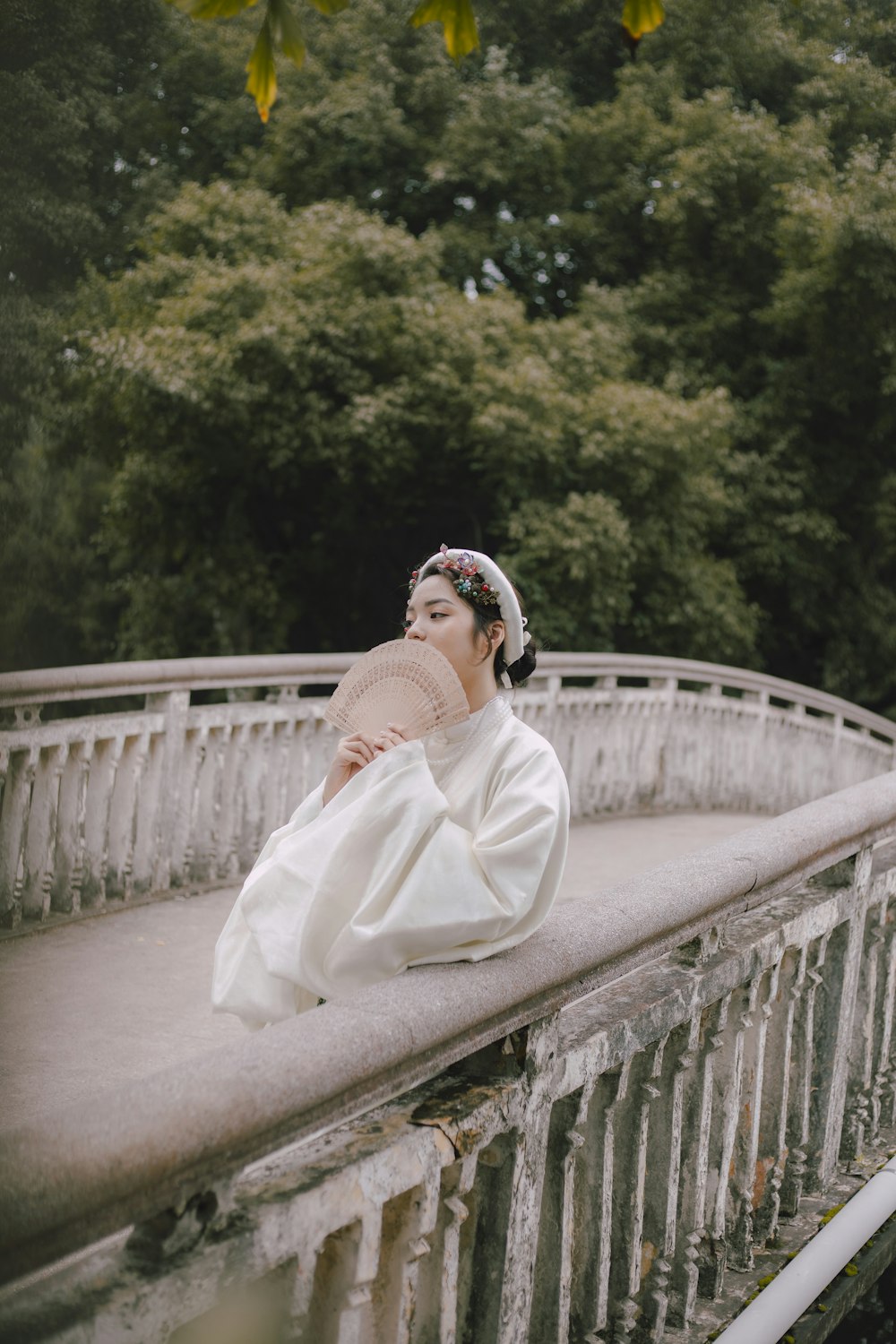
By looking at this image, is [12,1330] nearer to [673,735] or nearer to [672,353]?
[673,735]

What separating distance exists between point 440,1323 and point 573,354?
14.1m

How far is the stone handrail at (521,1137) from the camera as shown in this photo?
3.73ft

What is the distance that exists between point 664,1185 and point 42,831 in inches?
113

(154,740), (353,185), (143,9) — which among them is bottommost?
(154,740)

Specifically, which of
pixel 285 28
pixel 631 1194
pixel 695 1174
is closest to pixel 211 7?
pixel 285 28

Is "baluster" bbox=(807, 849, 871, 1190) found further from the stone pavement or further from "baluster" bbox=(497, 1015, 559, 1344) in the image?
the stone pavement

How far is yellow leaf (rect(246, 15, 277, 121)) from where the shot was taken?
1.83m

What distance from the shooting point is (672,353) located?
17.5 metres

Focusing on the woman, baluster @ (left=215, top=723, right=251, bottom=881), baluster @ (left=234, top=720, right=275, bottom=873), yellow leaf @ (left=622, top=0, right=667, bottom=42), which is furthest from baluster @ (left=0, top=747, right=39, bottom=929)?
yellow leaf @ (left=622, top=0, right=667, bottom=42)

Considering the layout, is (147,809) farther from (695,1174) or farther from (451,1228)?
(451,1228)

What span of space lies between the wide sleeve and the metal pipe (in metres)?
0.97

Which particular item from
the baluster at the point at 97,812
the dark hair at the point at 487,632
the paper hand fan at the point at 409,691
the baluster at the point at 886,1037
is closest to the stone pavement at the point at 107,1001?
the baluster at the point at 97,812

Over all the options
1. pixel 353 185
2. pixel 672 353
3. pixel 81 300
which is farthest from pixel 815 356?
pixel 81 300

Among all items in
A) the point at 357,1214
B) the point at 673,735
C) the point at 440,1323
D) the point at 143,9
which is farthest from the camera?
the point at 143,9
